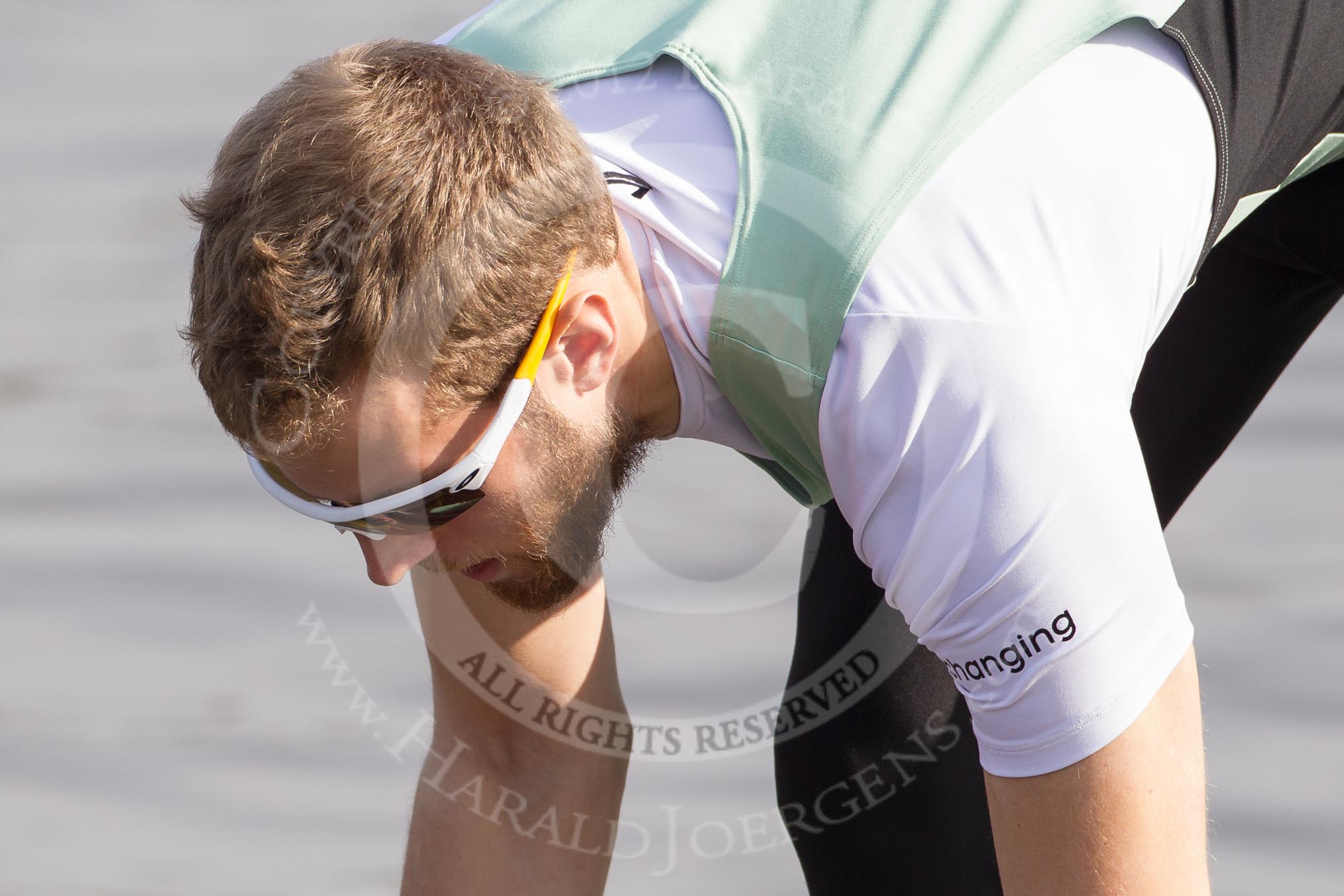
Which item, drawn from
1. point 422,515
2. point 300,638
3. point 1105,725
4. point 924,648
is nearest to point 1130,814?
point 1105,725

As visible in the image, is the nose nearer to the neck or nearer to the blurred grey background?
the neck

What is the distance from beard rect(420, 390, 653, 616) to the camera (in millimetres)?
1251

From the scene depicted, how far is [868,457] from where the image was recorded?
1.05 metres

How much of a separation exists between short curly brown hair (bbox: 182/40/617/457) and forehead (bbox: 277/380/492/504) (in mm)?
11

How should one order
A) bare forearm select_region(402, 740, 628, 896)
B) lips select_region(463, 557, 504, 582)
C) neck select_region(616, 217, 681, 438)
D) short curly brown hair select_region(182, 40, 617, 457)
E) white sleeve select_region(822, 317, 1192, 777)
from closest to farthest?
white sleeve select_region(822, 317, 1192, 777), short curly brown hair select_region(182, 40, 617, 457), neck select_region(616, 217, 681, 438), lips select_region(463, 557, 504, 582), bare forearm select_region(402, 740, 628, 896)

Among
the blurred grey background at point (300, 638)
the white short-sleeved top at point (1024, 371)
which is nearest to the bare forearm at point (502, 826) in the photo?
the blurred grey background at point (300, 638)

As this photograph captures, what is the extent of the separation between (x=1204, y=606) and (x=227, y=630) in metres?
1.45

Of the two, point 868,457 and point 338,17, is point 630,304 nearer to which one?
point 868,457

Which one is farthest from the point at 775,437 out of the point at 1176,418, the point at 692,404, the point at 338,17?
the point at 338,17

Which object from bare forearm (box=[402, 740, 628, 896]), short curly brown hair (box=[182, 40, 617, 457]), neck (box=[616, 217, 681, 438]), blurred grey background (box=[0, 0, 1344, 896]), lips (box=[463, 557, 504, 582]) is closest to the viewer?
short curly brown hair (box=[182, 40, 617, 457])

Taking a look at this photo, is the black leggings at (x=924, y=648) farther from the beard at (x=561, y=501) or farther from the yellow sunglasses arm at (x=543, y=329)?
the yellow sunglasses arm at (x=543, y=329)

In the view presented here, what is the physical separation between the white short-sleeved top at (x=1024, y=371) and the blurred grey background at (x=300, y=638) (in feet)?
3.21

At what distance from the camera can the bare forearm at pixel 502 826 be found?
158 centimetres

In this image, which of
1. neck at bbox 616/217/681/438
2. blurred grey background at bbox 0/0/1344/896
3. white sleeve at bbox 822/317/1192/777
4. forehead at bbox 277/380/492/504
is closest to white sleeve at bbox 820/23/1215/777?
white sleeve at bbox 822/317/1192/777
